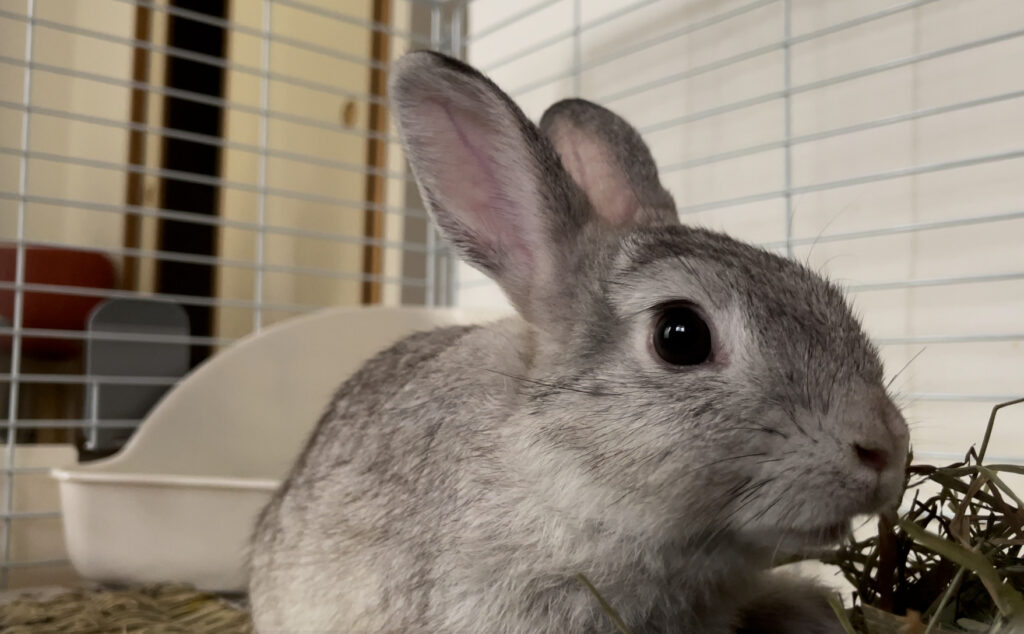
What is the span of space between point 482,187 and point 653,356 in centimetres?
Answer: 40

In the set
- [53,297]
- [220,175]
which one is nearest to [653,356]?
[53,297]

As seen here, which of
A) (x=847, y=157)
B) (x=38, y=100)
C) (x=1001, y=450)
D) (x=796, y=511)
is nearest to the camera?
(x=796, y=511)

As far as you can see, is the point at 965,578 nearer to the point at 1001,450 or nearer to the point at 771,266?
the point at 771,266

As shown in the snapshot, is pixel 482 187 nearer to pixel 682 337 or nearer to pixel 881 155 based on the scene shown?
pixel 682 337

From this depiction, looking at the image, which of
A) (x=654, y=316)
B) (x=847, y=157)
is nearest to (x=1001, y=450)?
(x=847, y=157)

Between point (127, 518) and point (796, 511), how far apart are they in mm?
1761

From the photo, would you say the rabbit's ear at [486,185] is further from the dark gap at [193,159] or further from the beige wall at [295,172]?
the dark gap at [193,159]

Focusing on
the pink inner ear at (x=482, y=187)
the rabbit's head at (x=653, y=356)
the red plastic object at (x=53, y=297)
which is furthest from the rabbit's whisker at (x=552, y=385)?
the red plastic object at (x=53, y=297)

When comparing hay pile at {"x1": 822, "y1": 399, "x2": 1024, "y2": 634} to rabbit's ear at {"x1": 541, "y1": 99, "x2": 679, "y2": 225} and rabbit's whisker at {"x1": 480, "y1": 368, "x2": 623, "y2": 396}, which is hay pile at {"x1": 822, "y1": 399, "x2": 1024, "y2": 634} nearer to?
rabbit's whisker at {"x1": 480, "y1": 368, "x2": 623, "y2": 396}

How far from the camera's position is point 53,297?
3803 mm

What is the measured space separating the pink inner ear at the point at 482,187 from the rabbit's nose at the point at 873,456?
0.56 meters

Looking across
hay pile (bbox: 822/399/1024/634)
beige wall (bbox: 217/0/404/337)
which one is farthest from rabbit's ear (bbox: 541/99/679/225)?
beige wall (bbox: 217/0/404/337)

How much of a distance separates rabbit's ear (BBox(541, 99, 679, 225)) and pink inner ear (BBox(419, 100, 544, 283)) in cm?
36

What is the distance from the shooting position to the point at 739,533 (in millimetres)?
1093
